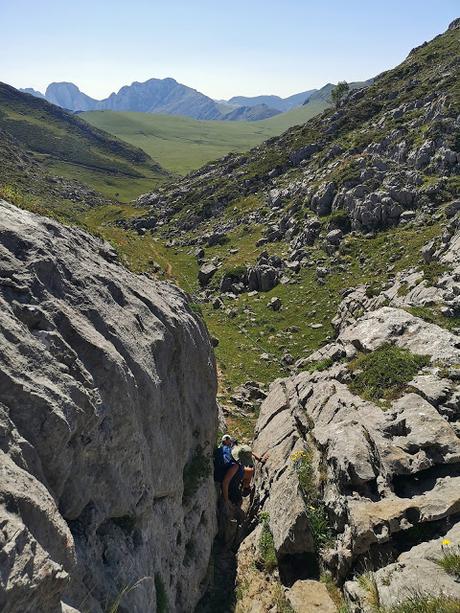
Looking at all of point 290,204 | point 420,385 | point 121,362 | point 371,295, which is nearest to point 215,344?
point 371,295

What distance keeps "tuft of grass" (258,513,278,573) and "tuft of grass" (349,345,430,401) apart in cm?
735

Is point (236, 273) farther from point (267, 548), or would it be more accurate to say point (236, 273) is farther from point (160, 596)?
point (160, 596)

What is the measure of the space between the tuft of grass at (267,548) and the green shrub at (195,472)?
3163 millimetres

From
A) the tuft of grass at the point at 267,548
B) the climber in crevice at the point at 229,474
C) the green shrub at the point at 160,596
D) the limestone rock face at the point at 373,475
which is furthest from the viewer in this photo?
the climber in crevice at the point at 229,474

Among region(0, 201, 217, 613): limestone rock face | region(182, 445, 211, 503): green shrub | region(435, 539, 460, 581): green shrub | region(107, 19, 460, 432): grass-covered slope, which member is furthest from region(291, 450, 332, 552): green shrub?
region(107, 19, 460, 432): grass-covered slope

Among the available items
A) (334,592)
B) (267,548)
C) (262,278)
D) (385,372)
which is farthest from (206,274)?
(334,592)

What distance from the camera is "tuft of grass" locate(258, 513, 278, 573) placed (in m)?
17.2

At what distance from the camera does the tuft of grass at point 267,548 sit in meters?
17.2

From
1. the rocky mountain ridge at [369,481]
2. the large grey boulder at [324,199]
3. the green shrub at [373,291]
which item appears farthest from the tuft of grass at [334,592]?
the large grey boulder at [324,199]

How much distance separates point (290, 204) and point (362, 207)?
19.5 m

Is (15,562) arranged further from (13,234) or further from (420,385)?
(420,385)

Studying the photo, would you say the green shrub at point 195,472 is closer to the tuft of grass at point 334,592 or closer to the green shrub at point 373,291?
the tuft of grass at point 334,592

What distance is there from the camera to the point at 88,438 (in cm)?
1042

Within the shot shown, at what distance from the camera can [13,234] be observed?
466 inches
